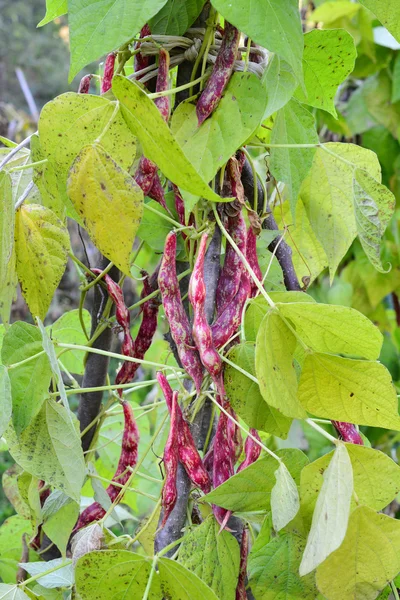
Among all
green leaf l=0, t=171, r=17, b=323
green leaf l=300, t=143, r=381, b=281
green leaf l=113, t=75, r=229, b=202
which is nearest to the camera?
green leaf l=113, t=75, r=229, b=202

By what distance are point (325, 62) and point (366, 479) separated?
33 cm

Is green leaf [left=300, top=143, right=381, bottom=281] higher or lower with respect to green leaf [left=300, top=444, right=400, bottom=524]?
higher

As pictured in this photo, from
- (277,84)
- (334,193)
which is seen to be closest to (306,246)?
(334,193)

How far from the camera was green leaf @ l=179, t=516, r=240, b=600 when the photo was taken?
48cm

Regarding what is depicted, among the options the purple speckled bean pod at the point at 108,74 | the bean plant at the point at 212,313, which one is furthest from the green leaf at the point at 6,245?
the purple speckled bean pod at the point at 108,74

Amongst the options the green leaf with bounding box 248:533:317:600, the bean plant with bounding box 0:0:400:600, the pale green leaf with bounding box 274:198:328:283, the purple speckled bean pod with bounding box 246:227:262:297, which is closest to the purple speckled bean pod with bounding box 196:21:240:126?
the bean plant with bounding box 0:0:400:600

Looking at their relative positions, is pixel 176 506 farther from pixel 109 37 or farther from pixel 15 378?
pixel 109 37

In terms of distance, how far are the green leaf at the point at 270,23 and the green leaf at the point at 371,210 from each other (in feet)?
0.48

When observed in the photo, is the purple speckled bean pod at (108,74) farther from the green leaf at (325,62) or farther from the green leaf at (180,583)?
the green leaf at (180,583)

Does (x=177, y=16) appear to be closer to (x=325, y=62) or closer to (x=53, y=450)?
(x=325, y=62)

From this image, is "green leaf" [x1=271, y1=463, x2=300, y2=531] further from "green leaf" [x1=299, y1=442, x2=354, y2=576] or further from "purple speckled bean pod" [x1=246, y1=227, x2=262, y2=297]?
"purple speckled bean pod" [x1=246, y1=227, x2=262, y2=297]

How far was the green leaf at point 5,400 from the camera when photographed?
0.48 metres

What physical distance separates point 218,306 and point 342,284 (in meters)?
1.08

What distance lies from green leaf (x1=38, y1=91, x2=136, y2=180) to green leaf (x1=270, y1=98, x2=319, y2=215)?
14 cm
